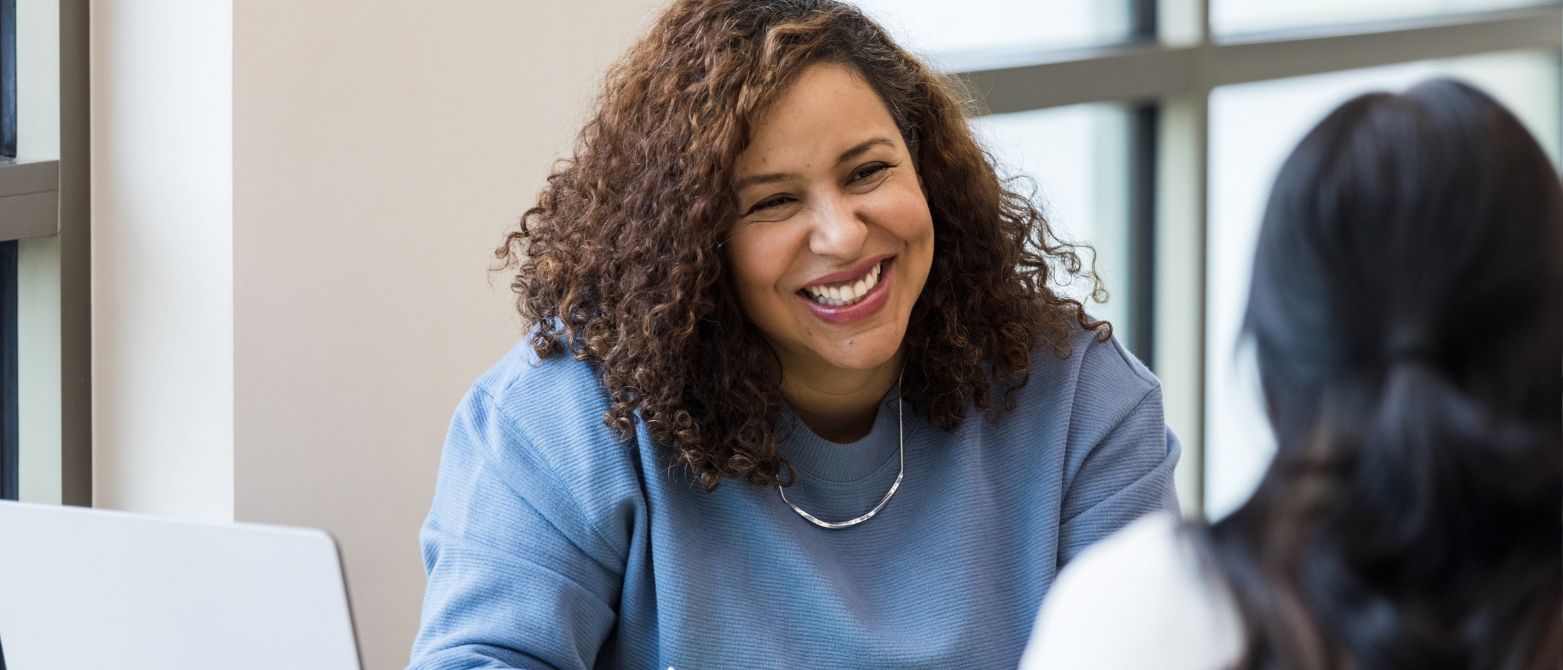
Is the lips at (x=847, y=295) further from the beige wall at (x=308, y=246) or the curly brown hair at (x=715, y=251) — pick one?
the beige wall at (x=308, y=246)

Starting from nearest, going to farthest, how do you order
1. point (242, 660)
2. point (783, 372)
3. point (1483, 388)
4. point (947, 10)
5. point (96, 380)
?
1. point (1483, 388)
2. point (242, 660)
3. point (783, 372)
4. point (96, 380)
5. point (947, 10)

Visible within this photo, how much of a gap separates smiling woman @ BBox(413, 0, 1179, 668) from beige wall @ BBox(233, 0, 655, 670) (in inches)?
9.6

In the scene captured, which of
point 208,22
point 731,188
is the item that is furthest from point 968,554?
point 208,22

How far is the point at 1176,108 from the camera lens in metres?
2.71

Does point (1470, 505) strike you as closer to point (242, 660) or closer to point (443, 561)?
point (242, 660)

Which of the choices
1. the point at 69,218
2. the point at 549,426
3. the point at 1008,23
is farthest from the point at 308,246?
the point at 1008,23

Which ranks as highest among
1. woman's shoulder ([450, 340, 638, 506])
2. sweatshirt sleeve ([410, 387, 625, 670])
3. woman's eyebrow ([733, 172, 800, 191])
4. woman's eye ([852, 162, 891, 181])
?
woman's eye ([852, 162, 891, 181])

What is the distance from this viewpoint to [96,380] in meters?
1.66

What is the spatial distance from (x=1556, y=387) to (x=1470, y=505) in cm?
7

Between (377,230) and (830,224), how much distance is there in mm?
575

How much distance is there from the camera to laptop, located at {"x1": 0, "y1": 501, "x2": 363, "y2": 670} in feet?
3.03

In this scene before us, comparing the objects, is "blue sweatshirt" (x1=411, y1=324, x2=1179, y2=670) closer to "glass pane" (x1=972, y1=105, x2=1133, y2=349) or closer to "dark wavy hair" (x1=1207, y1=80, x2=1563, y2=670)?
"dark wavy hair" (x1=1207, y1=80, x2=1563, y2=670)

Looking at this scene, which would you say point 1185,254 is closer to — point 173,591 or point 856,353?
point 856,353

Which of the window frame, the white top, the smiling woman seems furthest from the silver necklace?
the window frame
